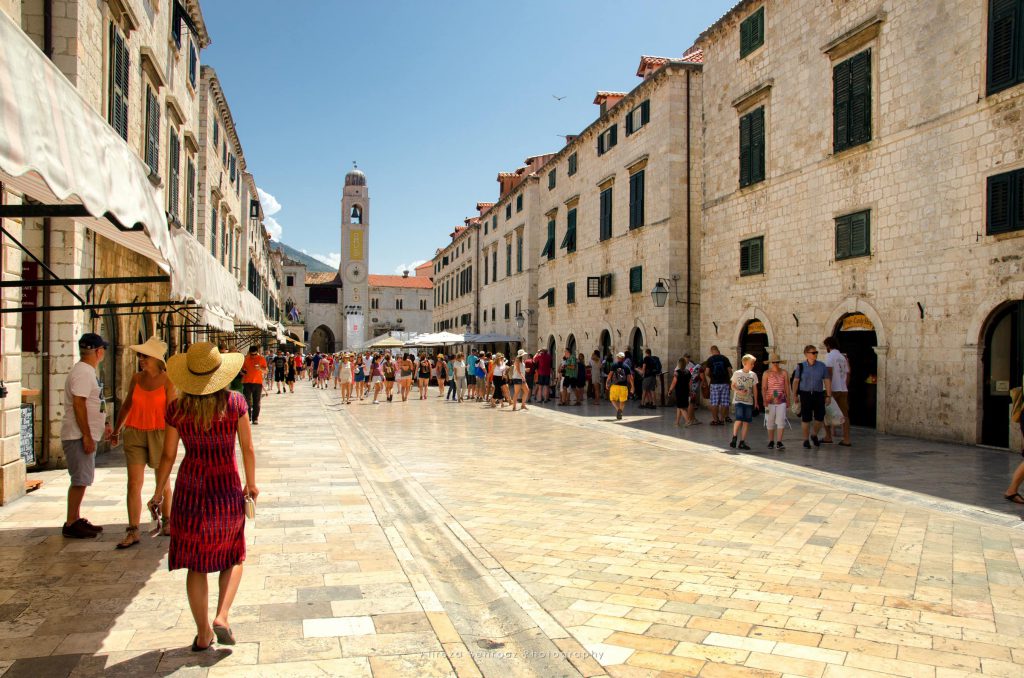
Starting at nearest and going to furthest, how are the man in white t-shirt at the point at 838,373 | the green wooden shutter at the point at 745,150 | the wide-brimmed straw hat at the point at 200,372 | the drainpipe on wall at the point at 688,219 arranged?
the wide-brimmed straw hat at the point at 200,372, the man in white t-shirt at the point at 838,373, the green wooden shutter at the point at 745,150, the drainpipe on wall at the point at 688,219

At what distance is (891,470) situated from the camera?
911cm

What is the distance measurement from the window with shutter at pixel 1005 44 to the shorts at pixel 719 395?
713cm

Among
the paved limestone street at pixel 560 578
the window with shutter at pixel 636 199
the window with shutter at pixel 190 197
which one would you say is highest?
the window with shutter at pixel 636 199

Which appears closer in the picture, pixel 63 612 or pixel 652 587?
pixel 63 612

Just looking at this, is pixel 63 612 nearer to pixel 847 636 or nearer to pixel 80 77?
pixel 847 636

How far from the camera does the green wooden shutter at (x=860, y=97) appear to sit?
13547 millimetres

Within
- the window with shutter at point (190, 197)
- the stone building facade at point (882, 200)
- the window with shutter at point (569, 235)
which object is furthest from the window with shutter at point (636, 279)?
the window with shutter at point (190, 197)

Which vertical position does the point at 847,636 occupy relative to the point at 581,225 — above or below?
below

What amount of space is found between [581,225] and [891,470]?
64.2 feet

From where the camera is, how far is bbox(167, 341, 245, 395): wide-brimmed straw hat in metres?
3.74

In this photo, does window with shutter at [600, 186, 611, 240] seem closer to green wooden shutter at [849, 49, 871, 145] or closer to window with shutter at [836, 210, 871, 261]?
window with shutter at [836, 210, 871, 261]

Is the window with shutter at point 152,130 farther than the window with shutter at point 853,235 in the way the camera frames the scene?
No

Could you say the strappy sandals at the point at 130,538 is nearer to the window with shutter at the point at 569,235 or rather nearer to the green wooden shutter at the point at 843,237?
the green wooden shutter at the point at 843,237

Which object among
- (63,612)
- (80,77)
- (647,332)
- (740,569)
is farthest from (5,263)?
(647,332)
